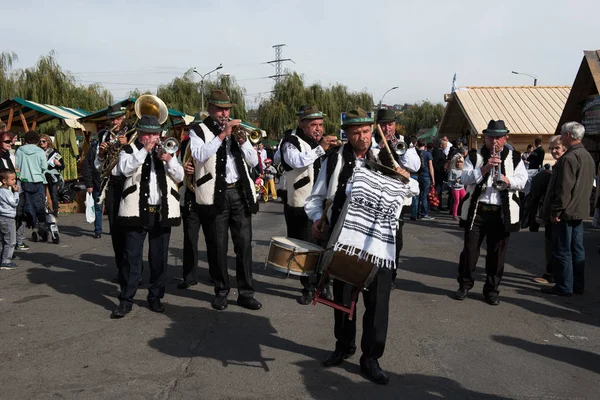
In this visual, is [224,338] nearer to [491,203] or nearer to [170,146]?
[170,146]

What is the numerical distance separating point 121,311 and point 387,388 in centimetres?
305

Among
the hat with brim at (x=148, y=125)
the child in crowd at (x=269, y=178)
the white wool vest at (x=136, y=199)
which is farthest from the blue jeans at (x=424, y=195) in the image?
the hat with brim at (x=148, y=125)

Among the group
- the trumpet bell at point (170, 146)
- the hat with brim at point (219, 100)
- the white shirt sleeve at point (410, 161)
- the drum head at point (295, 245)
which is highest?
the hat with brim at point (219, 100)

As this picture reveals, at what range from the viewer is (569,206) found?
6938 mm

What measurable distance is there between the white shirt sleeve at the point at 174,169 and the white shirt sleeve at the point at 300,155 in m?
1.25

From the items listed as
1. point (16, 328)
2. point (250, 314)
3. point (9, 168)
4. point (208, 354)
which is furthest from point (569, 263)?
point (9, 168)

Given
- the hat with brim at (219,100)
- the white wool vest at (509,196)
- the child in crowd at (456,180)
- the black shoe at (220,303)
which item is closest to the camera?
the hat with brim at (219,100)

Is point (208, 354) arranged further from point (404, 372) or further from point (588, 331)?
point (588, 331)

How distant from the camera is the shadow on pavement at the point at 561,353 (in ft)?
15.8

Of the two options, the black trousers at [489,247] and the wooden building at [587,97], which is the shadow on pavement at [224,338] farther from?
the wooden building at [587,97]

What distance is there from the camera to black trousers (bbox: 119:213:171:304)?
6090mm

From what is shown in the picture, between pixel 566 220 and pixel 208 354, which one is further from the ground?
pixel 566 220

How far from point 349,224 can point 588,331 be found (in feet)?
10.5

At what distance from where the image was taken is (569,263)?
6.96 metres
